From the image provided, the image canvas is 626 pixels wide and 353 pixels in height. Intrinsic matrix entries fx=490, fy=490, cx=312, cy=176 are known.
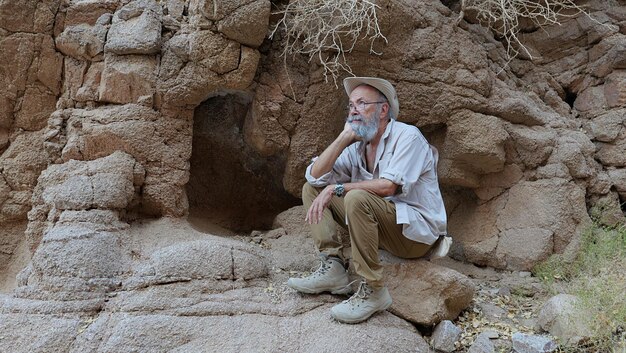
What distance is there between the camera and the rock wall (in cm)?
356

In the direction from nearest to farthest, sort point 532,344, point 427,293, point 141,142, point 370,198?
point 532,344, point 370,198, point 427,293, point 141,142

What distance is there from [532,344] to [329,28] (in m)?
2.46

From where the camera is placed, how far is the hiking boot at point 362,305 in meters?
2.73

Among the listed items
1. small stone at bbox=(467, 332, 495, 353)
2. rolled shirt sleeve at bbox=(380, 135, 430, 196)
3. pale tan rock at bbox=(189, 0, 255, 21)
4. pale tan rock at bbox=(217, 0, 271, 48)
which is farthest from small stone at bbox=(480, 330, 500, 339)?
pale tan rock at bbox=(189, 0, 255, 21)

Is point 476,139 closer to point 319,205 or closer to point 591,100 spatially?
point 591,100

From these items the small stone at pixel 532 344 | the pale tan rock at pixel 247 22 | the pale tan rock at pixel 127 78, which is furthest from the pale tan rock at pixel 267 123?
the small stone at pixel 532 344

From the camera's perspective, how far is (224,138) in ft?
14.7

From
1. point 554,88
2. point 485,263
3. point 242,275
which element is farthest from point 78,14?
point 554,88

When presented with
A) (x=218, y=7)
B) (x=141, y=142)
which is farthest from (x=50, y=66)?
(x=218, y=7)

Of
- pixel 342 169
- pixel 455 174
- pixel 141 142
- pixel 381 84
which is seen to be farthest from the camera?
pixel 455 174

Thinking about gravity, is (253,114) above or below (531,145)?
below

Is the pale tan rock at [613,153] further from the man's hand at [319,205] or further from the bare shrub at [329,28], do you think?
the man's hand at [319,205]

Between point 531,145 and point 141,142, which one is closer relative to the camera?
point 141,142

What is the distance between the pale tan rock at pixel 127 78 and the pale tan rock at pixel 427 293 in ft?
7.34
